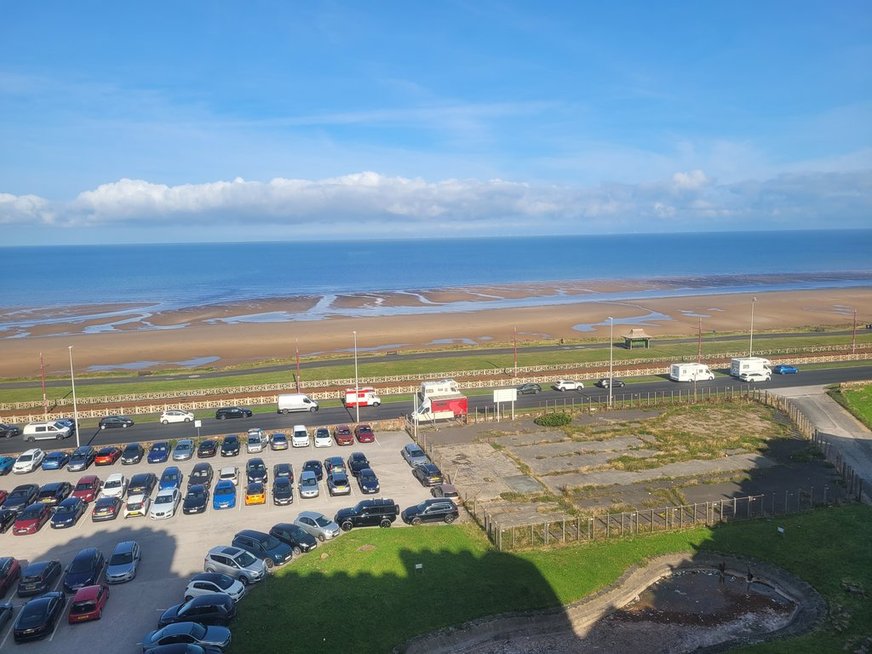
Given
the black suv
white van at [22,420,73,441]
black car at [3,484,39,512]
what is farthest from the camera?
white van at [22,420,73,441]

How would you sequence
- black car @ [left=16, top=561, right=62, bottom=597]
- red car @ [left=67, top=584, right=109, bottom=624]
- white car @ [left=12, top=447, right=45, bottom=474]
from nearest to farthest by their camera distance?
red car @ [left=67, top=584, right=109, bottom=624] < black car @ [left=16, top=561, right=62, bottom=597] < white car @ [left=12, top=447, right=45, bottom=474]

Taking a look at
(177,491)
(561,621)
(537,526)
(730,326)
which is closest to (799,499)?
(537,526)

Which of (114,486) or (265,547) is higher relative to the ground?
(265,547)

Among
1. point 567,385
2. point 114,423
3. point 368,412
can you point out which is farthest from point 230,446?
point 567,385

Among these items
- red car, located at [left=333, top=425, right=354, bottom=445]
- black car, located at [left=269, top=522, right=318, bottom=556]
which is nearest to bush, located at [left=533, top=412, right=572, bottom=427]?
red car, located at [left=333, top=425, right=354, bottom=445]

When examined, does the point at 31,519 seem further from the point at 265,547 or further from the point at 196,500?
the point at 265,547

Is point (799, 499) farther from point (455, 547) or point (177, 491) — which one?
point (177, 491)

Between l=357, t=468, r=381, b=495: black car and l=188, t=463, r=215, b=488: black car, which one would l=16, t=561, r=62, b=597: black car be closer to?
l=188, t=463, r=215, b=488: black car
